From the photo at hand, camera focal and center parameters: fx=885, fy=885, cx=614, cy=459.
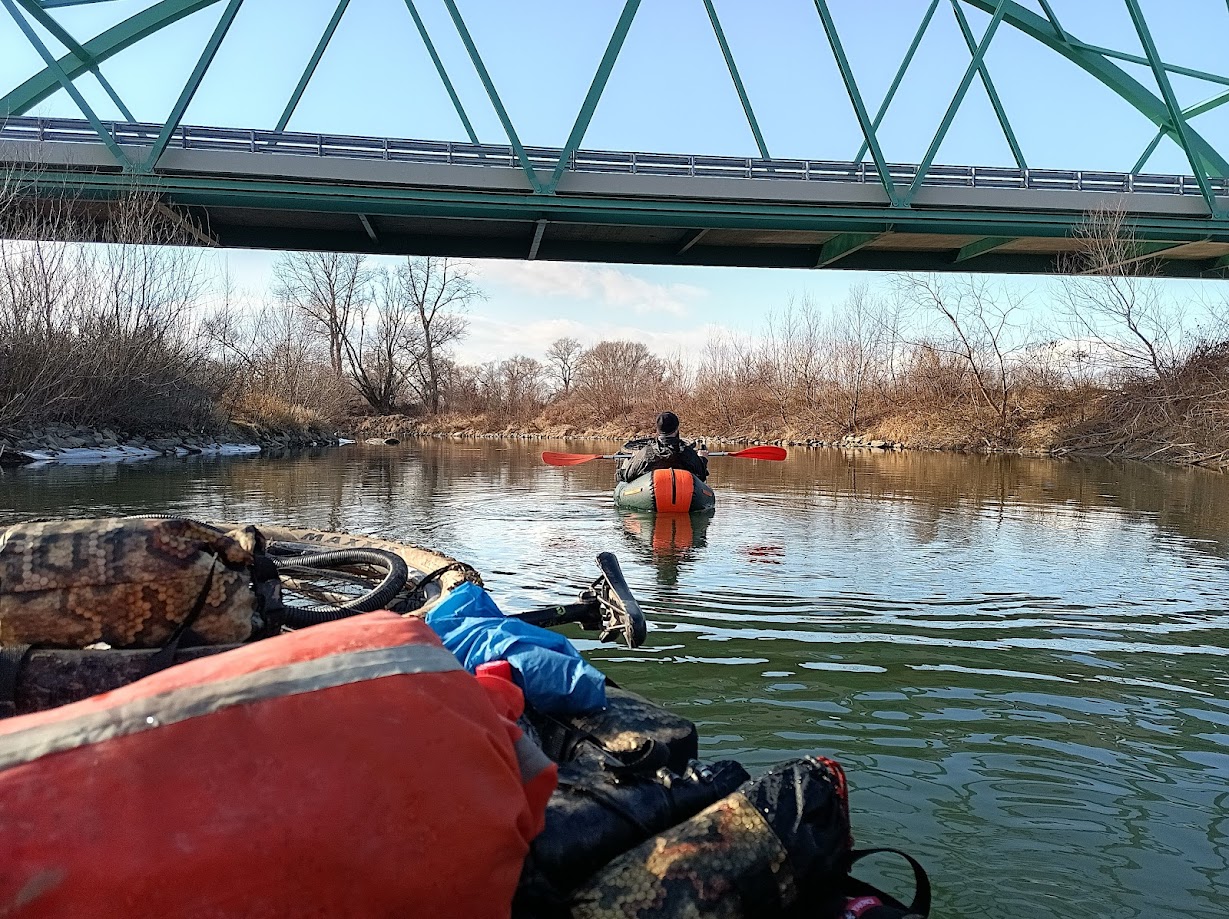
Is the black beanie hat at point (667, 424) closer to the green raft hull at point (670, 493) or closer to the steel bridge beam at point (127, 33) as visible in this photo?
the green raft hull at point (670, 493)

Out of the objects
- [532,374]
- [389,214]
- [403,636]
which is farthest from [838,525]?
[532,374]

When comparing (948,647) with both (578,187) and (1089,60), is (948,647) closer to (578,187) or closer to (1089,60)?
(578,187)

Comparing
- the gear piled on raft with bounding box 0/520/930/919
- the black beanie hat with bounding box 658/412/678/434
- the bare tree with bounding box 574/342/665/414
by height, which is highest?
the bare tree with bounding box 574/342/665/414

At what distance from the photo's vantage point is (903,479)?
1861 cm

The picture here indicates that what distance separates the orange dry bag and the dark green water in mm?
1698

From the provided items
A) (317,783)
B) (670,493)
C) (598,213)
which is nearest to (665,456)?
(670,493)

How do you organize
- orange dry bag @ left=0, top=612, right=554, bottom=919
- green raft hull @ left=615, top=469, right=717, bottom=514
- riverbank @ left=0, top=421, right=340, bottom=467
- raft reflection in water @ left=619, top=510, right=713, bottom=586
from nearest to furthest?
orange dry bag @ left=0, top=612, right=554, bottom=919
raft reflection in water @ left=619, top=510, right=713, bottom=586
green raft hull @ left=615, top=469, right=717, bottom=514
riverbank @ left=0, top=421, right=340, bottom=467

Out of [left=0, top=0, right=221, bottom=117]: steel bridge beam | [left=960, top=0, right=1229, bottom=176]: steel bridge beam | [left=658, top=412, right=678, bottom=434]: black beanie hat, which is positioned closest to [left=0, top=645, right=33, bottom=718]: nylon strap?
[left=658, top=412, right=678, bottom=434]: black beanie hat

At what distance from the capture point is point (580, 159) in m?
19.0

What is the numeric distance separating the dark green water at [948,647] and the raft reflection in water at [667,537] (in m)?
0.06

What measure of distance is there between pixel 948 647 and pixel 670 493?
6.22 metres

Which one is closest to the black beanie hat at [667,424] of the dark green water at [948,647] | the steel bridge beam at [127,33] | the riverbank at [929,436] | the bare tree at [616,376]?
the dark green water at [948,647]

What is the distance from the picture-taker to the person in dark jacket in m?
12.1

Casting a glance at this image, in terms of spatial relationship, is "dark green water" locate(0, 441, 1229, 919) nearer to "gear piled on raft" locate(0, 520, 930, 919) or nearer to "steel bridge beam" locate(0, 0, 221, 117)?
"gear piled on raft" locate(0, 520, 930, 919)
